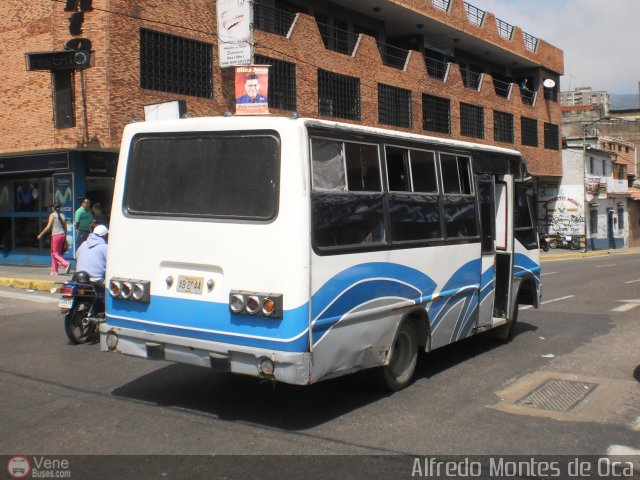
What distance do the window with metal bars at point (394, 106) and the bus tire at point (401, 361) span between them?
22268mm

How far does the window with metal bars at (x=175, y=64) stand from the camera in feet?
61.7

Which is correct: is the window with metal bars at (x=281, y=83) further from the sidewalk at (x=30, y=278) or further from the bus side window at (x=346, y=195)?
the bus side window at (x=346, y=195)

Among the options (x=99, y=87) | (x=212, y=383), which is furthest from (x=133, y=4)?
(x=212, y=383)

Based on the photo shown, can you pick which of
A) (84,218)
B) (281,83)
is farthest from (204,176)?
(281,83)

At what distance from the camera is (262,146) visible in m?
5.75

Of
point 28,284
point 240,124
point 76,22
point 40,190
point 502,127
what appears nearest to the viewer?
point 240,124

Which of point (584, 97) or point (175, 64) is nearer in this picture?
point (175, 64)

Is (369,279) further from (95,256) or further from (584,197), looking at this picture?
(584,197)

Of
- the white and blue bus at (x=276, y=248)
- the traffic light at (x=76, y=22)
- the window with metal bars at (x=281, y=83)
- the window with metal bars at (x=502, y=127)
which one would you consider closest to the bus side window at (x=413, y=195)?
the white and blue bus at (x=276, y=248)

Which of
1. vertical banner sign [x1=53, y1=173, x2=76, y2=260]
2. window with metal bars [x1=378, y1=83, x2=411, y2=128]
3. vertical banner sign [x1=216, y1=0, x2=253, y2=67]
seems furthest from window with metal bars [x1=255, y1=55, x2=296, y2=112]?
vertical banner sign [x1=53, y1=173, x2=76, y2=260]

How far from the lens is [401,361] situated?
23.1ft

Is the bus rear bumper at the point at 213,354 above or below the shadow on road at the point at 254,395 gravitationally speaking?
above

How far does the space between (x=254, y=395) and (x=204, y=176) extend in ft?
7.48

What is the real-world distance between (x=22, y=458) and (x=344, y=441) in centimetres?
244
